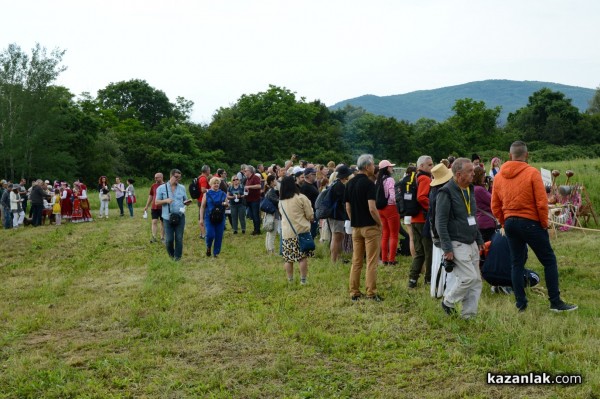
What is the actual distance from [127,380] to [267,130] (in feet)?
173

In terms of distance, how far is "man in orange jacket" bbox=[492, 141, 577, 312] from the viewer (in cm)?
640

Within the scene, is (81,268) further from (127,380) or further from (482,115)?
(482,115)

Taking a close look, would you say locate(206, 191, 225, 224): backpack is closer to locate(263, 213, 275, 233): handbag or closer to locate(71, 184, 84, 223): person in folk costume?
locate(263, 213, 275, 233): handbag

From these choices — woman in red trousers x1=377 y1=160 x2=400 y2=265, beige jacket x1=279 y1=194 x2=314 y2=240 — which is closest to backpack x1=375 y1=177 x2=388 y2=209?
woman in red trousers x1=377 y1=160 x2=400 y2=265

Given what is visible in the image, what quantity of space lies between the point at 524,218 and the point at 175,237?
7.10 meters

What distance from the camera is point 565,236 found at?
1334 cm

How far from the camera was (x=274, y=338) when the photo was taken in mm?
6172

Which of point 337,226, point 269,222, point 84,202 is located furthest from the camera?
point 84,202

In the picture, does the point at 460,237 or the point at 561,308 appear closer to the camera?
the point at 460,237

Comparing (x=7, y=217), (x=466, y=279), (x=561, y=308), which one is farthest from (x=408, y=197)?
(x=7, y=217)

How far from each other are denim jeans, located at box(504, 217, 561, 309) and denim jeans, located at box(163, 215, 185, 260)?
655cm

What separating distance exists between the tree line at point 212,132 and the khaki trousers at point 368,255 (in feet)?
118

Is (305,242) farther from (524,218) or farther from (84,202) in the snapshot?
(84,202)

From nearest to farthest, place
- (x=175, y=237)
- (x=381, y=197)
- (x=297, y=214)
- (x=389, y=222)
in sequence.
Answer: (x=297, y=214), (x=381, y=197), (x=389, y=222), (x=175, y=237)
